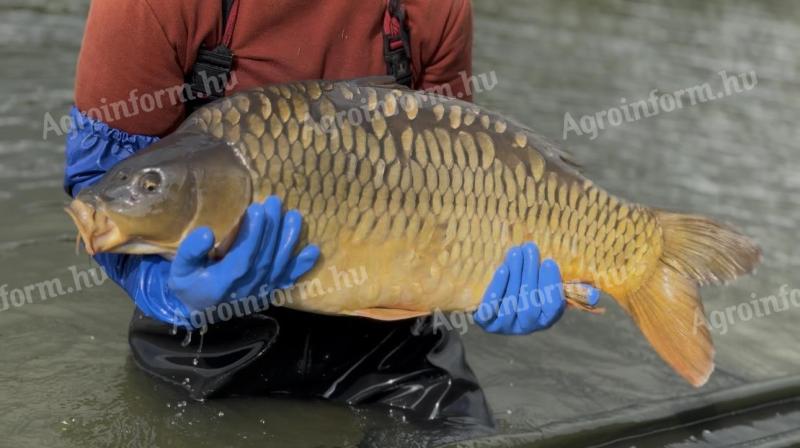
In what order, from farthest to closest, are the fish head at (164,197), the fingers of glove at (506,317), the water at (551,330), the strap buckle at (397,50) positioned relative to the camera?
1. the water at (551,330)
2. the strap buckle at (397,50)
3. the fingers of glove at (506,317)
4. the fish head at (164,197)

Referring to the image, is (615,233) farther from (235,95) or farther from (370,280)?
(235,95)

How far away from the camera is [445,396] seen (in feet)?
6.37

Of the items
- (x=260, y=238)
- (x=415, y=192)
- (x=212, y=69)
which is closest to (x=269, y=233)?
(x=260, y=238)

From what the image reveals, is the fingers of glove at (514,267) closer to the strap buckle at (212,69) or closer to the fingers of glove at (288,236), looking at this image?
the fingers of glove at (288,236)

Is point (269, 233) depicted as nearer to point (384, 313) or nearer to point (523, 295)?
point (384, 313)

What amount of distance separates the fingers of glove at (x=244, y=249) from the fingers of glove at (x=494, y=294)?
15.7 inches

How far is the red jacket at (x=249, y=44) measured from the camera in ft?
5.19

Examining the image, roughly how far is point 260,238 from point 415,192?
0.25 metres

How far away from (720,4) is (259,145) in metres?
9.00

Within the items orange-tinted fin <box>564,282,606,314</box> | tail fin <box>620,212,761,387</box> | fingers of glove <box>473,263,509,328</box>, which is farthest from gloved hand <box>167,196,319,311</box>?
tail fin <box>620,212,761,387</box>

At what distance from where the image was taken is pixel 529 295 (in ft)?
5.41

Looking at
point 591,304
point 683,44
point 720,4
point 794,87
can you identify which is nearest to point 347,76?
point 591,304

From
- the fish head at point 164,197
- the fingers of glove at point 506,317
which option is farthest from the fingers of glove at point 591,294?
the fish head at point 164,197

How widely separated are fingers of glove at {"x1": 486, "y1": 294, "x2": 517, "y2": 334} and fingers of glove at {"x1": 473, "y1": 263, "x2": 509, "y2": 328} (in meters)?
0.01
